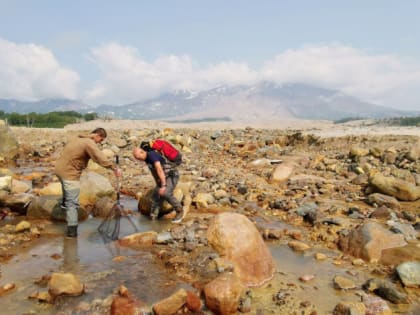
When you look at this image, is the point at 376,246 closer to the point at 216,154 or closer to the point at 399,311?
the point at 399,311

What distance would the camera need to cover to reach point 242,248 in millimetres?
6883

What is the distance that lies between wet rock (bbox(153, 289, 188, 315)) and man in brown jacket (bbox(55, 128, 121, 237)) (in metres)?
3.46

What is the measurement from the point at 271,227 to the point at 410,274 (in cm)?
379

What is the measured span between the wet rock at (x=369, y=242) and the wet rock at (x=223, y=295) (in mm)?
3355

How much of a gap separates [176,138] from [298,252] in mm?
16759

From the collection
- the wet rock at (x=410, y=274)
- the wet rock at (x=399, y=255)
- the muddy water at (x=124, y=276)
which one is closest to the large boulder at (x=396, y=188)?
the wet rock at (x=399, y=255)

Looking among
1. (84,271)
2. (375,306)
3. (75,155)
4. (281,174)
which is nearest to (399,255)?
(375,306)

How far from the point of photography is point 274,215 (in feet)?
35.9

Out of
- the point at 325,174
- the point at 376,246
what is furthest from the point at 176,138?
the point at 376,246

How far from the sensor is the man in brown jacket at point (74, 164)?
8.20 m

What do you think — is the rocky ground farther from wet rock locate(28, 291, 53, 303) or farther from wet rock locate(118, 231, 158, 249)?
wet rock locate(28, 291, 53, 303)

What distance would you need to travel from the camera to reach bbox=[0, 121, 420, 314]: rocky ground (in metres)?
5.89

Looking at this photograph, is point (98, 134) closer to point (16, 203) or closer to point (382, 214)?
point (16, 203)

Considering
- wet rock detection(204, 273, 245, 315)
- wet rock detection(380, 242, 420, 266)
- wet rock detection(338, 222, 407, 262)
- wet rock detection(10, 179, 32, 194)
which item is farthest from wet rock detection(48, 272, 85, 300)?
wet rock detection(10, 179, 32, 194)
